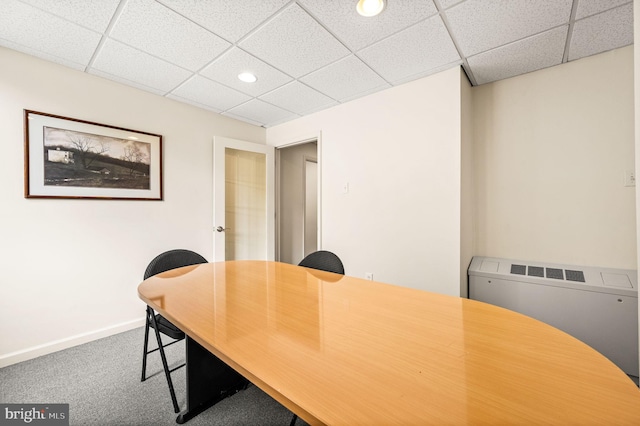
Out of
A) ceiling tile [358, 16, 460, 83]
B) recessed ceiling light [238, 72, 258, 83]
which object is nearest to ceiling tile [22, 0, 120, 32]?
recessed ceiling light [238, 72, 258, 83]

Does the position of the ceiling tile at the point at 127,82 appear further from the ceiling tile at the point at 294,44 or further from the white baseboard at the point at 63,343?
the white baseboard at the point at 63,343

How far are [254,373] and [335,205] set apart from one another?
265 cm

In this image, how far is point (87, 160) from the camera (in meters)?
2.49

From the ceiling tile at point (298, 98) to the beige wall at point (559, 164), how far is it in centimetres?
163

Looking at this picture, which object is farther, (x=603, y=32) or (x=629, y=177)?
(x=629, y=177)

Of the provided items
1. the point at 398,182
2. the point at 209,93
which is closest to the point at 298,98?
the point at 209,93

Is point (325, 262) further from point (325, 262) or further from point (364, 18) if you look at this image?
point (364, 18)

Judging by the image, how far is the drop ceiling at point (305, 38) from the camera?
1.66 metres

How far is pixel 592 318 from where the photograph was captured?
1.98 m

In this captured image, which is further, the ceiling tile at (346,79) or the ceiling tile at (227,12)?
the ceiling tile at (346,79)

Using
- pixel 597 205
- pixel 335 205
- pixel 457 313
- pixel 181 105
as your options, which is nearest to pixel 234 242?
pixel 335 205

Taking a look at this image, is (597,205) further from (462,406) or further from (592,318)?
(462,406)

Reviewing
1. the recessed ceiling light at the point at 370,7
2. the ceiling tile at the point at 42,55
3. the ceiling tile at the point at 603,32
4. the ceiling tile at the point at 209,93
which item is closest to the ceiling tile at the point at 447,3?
the recessed ceiling light at the point at 370,7

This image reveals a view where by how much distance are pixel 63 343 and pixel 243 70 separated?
2.88 meters
